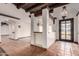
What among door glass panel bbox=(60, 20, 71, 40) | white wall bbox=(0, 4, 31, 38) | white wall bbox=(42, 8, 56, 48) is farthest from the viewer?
white wall bbox=(42, 8, 56, 48)

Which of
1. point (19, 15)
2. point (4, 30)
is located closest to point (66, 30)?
point (19, 15)

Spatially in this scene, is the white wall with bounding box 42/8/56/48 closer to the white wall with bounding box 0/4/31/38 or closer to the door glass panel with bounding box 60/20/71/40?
the door glass panel with bounding box 60/20/71/40

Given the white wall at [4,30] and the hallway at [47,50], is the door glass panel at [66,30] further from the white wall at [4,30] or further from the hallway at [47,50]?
the white wall at [4,30]

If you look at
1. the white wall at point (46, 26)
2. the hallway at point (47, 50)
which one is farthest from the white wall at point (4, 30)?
the white wall at point (46, 26)

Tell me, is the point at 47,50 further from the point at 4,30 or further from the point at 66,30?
the point at 4,30

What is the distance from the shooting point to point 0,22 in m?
1.78

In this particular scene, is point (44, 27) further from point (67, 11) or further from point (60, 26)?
point (67, 11)

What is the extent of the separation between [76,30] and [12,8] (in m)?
1.55

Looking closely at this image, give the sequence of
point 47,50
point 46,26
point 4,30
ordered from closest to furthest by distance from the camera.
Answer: point 4,30 → point 47,50 → point 46,26

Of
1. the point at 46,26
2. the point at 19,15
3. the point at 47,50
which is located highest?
the point at 19,15

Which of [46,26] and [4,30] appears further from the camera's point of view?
[46,26]

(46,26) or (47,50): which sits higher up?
(46,26)

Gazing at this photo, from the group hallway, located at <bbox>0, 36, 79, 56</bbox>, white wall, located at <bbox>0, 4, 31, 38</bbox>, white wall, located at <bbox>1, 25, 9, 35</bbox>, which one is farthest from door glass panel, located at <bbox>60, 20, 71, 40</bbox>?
white wall, located at <bbox>1, 25, 9, 35</bbox>

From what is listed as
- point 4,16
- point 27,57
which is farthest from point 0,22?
point 27,57
